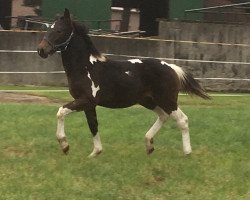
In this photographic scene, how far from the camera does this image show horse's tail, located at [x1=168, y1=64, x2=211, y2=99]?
29.0 feet

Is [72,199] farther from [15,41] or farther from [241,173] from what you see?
[15,41]

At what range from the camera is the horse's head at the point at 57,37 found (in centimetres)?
805

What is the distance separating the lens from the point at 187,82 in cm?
896

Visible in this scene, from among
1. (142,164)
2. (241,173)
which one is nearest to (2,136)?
(142,164)

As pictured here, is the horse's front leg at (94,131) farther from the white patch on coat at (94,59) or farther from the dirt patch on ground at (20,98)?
the dirt patch on ground at (20,98)

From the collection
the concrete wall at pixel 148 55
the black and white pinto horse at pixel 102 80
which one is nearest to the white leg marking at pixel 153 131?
the black and white pinto horse at pixel 102 80

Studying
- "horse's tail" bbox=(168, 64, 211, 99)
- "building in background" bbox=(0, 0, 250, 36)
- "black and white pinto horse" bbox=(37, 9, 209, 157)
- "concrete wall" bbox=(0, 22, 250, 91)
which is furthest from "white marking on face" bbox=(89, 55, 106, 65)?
"building in background" bbox=(0, 0, 250, 36)

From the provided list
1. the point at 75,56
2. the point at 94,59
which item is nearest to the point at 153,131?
the point at 94,59

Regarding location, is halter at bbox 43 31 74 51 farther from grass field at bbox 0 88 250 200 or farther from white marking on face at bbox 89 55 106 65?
grass field at bbox 0 88 250 200

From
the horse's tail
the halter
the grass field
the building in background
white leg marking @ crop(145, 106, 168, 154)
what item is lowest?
the grass field

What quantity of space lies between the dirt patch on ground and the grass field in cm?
361

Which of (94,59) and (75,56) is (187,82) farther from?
(75,56)

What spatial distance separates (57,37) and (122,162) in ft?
6.23

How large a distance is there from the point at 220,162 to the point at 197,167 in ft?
1.53
